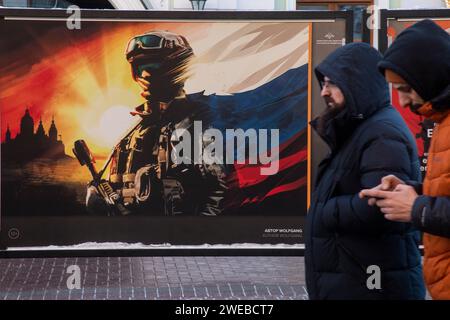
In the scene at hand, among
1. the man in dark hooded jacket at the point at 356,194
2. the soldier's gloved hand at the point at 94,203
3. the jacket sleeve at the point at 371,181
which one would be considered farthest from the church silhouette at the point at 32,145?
the jacket sleeve at the point at 371,181

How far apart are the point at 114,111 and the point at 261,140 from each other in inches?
35.2

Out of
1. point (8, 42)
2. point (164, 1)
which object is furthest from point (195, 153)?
point (164, 1)

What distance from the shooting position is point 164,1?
18781 millimetres

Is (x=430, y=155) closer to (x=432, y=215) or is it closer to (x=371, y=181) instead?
(x=432, y=215)

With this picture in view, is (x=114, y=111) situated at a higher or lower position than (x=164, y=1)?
lower

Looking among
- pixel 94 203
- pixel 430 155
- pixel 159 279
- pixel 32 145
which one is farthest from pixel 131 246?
pixel 159 279

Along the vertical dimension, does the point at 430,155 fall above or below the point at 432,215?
above

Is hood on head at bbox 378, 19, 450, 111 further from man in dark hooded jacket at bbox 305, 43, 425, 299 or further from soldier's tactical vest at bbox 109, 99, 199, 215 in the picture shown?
soldier's tactical vest at bbox 109, 99, 199, 215

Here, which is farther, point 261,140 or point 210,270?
point 210,270

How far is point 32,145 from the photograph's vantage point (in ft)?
17.0

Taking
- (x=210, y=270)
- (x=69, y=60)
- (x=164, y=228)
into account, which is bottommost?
(x=210, y=270)

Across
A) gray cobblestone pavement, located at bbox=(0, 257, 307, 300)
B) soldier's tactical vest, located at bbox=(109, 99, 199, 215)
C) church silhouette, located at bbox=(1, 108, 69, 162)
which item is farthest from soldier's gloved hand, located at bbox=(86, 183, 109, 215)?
gray cobblestone pavement, located at bbox=(0, 257, 307, 300)

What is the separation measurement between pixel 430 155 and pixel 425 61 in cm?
32
